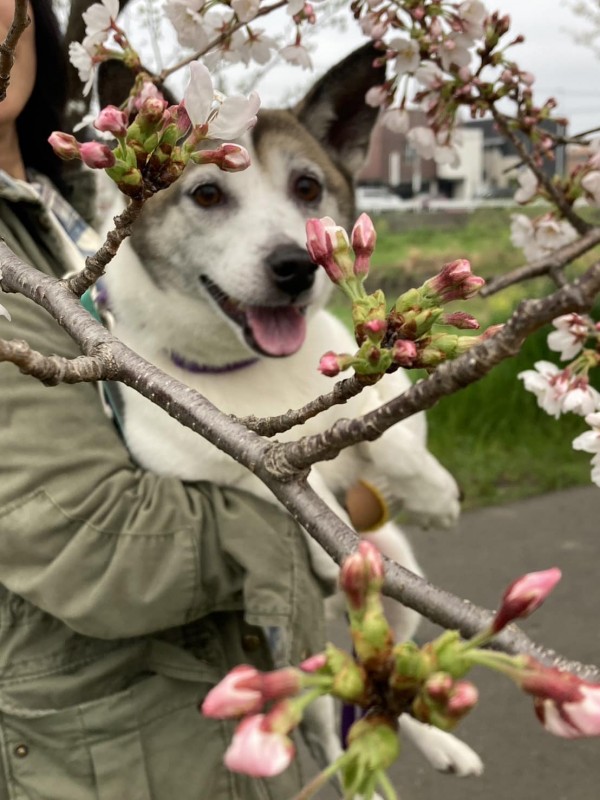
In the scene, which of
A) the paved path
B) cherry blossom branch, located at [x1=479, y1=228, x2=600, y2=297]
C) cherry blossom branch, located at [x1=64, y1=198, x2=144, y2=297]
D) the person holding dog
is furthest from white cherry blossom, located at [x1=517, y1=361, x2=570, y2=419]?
the paved path

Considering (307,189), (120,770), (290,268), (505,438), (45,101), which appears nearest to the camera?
(120,770)

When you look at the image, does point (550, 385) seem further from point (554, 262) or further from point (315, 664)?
point (315, 664)

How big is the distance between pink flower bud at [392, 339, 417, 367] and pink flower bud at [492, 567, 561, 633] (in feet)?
0.63

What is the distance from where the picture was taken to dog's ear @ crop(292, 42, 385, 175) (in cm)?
171

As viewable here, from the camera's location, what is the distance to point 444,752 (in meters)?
1.90

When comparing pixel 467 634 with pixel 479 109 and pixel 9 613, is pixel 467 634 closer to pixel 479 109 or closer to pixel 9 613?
pixel 9 613

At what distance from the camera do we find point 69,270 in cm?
147

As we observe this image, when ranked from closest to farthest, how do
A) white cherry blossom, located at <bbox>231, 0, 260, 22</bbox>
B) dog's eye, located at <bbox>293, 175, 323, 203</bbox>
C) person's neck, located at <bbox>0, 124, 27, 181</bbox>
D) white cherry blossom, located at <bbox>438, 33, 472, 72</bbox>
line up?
1. white cherry blossom, located at <bbox>231, 0, 260, 22</bbox>
2. white cherry blossom, located at <bbox>438, 33, 472, 72</bbox>
3. person's neck, located at <bbox>0, 124, 27, 181</bbox>
4. dog's eye, located at <bbox>293, 175, 323, 203</bbox>

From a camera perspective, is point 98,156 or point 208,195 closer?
point 98,156

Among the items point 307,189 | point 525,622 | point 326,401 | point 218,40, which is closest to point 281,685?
point 326,401

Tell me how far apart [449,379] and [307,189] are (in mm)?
1443

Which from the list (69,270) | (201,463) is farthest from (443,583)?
(69,270)

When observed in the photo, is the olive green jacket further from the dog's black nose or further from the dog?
the dog's black nose

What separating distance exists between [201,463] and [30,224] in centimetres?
51
